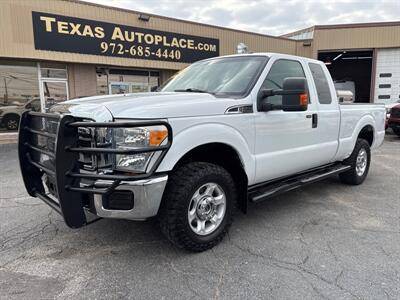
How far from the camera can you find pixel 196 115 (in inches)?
124

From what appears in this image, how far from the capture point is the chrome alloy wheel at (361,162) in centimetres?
594

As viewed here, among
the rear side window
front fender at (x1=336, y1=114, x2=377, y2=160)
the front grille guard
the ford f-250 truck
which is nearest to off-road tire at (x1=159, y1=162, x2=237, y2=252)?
the ford f-250 truck

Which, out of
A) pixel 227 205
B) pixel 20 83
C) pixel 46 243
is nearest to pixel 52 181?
pixel 46 243

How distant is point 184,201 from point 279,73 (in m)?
2.08

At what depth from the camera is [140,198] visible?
110 inches

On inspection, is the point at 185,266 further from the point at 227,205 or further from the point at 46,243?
the point at 46,243

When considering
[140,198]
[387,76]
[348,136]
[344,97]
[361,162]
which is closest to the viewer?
[140,198]

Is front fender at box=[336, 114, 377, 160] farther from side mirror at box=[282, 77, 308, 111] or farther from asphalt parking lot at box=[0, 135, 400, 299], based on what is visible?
side mirror at box=[282, 77, 308, 111]

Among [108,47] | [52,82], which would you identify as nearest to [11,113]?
[52,82]

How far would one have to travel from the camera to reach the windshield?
3842mm

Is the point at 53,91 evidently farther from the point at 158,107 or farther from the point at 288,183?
the point at 158,107

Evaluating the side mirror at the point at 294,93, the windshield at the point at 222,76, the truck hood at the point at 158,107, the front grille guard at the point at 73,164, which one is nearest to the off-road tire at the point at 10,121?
the windshield at the point at 222,76

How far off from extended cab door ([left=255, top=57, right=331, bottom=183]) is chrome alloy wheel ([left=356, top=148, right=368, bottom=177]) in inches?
56.4

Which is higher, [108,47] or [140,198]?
[108,47]
